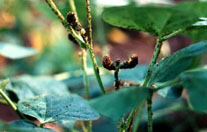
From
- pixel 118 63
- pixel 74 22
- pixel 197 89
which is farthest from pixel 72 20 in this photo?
pixel 197 89

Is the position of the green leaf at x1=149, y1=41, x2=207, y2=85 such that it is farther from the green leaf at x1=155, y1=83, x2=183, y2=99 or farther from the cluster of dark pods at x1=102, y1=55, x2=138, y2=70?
the green leaf at x1=155, y1=83, x2=183, y2=99

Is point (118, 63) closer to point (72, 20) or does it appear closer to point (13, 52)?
point (72, 20)

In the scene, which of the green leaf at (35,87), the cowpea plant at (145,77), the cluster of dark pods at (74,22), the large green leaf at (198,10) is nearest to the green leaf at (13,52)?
the green leaf at (35,87)

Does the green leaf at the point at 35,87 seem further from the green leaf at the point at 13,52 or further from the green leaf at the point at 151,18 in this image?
the green leaf at the point at 151,18

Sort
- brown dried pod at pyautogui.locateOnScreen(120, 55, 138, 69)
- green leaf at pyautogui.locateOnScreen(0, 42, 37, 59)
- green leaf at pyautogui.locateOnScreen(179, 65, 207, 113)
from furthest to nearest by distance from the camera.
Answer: green leaf at pyautogui.locateOnScreen(0, 42, 37, 59) < brown dried pod at pyautogui.locateOnScreen(120, 55, 138, 69) < green leaf at pyautogui.locateOnScreen(179, 65, 207, 113)

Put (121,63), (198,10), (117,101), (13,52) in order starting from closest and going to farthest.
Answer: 1. (117,101)
2. (121,63)
3. (198,10)
4. (13,52)

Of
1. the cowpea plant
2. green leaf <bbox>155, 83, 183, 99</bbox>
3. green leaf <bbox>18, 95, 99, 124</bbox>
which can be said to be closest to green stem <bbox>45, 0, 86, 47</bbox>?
the cowpea plant

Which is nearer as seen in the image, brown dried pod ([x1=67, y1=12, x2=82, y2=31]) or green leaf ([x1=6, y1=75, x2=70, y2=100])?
brown dried pod ([x1=67, y1=12, x2=82, y2=31])
